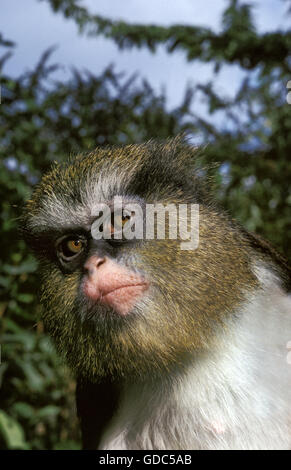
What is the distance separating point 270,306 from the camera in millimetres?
1393

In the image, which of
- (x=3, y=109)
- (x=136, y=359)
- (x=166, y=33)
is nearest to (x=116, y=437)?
(x=136, y=359)

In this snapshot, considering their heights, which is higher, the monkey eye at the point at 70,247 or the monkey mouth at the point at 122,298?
the monkey eye at the point at 70,247

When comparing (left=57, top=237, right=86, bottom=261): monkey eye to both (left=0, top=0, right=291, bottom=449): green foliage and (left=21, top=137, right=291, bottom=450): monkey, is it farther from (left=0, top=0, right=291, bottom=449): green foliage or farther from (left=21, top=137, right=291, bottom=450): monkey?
(left=0, top=0, right=291, bottom=449): green foliage

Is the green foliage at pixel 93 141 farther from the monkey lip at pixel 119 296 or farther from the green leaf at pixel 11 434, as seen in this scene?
the monkey lip at pixel 119 296

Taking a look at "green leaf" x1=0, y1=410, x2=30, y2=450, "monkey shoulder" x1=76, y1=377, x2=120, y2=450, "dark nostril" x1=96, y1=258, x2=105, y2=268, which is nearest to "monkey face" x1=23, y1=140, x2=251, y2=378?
"dark nostril" x1=96, y1=258, x2=105, y2=268

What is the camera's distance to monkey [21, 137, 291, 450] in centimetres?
132

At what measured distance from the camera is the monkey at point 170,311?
1.32m

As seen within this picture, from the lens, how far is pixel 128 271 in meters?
1.30

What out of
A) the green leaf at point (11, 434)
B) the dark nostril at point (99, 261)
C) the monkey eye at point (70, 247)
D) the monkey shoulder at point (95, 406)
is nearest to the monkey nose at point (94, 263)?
the dark nostril at point (99, 261)

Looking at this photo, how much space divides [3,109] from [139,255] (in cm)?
162

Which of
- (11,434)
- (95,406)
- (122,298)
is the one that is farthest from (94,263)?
(11,434)

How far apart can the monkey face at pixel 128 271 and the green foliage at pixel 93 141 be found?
0.67 metres

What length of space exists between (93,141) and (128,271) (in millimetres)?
1751

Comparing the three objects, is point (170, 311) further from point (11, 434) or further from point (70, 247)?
point (11, 434)
